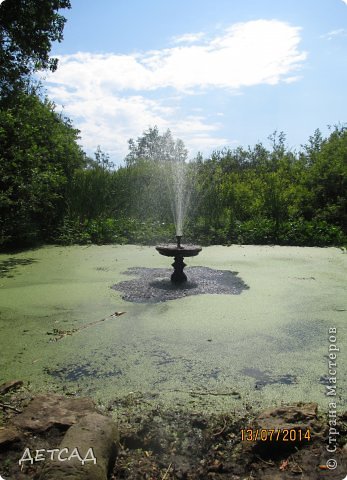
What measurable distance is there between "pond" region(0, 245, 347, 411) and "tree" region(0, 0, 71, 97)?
14.6ft

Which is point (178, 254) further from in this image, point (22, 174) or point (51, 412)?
point (22, 174)

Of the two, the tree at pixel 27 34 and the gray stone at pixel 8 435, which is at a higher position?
the tree at pixel 27 34

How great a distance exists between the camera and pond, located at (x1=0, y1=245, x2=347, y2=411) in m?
2.71

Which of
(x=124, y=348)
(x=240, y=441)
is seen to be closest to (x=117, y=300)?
(x=124, y=348)

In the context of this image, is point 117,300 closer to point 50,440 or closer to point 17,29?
point 50,440

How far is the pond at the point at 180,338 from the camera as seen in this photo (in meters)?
2.71

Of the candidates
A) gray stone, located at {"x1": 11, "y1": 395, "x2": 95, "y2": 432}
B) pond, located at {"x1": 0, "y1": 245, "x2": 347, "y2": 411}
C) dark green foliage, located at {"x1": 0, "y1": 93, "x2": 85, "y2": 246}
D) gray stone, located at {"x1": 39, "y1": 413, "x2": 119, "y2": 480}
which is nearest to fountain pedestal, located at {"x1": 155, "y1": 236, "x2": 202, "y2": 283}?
pond, located at {"x1": 0, "y1": 245, "x2": 347, "y2": 411}

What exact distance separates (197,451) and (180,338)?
1.49 meters

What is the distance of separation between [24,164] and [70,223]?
2394 mm

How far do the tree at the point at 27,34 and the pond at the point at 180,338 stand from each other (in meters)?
4.44
